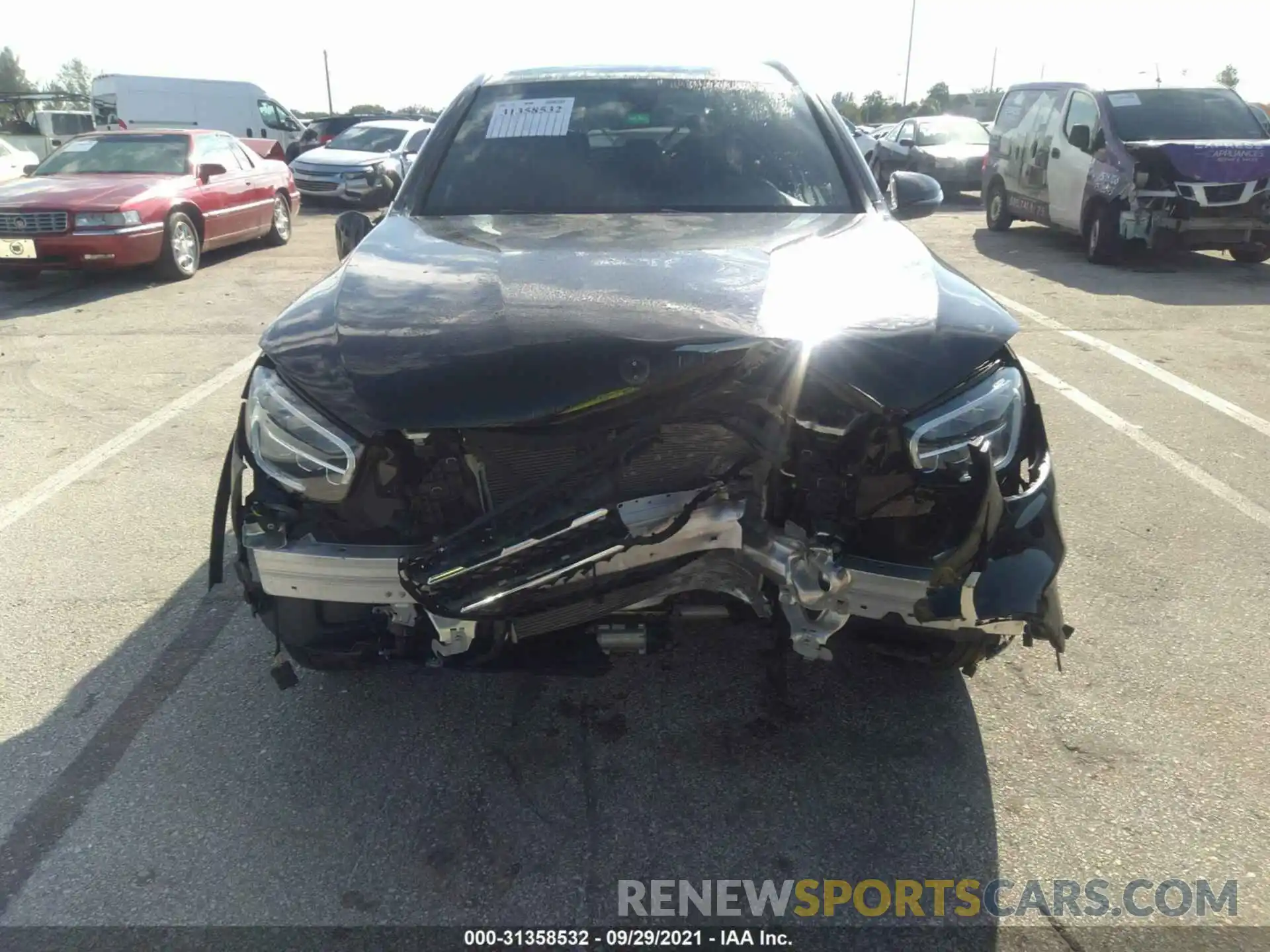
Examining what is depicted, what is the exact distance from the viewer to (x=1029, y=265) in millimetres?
10727

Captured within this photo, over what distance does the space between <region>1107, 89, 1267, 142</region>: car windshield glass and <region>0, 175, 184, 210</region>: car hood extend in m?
9.58

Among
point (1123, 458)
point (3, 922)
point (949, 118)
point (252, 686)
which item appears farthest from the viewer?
point (949, 118)

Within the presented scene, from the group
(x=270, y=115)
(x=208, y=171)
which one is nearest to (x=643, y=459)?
(x=208, y=171)

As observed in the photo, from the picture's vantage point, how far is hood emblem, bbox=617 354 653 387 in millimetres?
2078

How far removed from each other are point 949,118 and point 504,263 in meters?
17.8

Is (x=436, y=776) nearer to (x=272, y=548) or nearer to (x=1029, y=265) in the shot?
(x=272, y=548)

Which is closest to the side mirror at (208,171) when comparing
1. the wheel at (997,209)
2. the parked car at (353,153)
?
the parked car at (353,153)

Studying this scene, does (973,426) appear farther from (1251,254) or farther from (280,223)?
(280,223)

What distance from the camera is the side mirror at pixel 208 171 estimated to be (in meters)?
10.3

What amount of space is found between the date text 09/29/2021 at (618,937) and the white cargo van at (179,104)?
69.3 ft

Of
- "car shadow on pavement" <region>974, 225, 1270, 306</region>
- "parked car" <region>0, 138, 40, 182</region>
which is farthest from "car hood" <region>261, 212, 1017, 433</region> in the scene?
"parked car" <region>0, 138, 40, 182</region>

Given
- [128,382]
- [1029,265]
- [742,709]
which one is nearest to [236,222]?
[128,382]

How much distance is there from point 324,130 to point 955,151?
1293 cm

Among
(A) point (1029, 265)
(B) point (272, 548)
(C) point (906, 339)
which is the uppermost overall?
(C) point (906, 339)
